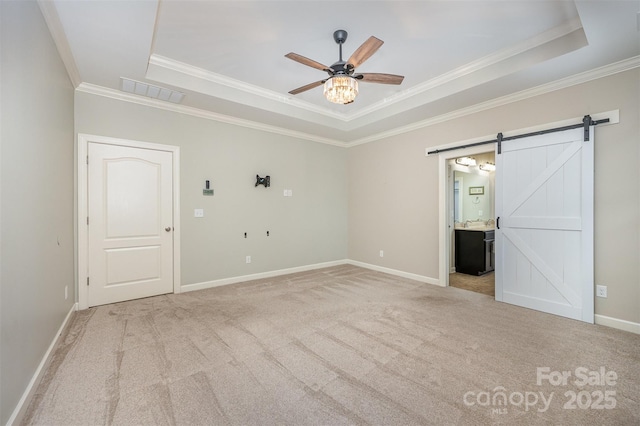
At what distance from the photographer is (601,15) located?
2225 mm

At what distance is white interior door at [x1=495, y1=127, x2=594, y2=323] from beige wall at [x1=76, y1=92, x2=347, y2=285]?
A: 126 inches

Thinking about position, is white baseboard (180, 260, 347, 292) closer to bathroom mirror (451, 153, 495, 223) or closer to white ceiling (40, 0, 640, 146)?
white ceiling (40, 0, 640, 146)

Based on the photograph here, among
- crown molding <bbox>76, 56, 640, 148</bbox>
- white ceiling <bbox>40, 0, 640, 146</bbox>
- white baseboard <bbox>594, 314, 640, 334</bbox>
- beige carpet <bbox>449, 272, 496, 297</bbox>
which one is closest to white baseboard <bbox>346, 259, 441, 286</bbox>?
beige carpet <bbox>449, 272, 496, 297</bbox>

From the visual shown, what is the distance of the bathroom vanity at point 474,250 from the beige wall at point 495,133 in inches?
51.0

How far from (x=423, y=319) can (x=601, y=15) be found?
3154mm

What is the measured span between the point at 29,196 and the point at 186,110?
8.65 feet

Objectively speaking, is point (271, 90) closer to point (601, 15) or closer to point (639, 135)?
point (601, 15)

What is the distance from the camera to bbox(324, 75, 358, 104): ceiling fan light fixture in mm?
2771

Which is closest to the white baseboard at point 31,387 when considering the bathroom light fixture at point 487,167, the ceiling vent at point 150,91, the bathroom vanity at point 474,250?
the ceiling vent at point 150,91

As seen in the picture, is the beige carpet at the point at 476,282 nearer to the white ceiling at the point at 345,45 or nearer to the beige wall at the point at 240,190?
the beige wall at the point at 240,190

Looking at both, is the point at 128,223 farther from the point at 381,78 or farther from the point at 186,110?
the point at 381,78

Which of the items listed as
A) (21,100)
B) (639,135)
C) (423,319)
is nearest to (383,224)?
(423,319)

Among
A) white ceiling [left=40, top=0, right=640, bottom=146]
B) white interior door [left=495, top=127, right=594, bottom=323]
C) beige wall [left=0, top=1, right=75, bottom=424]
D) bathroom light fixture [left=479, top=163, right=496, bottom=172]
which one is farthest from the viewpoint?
bathroom light fixture [left=479, top=163, right=496, bottom=172]

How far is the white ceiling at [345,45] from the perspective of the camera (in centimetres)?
242
